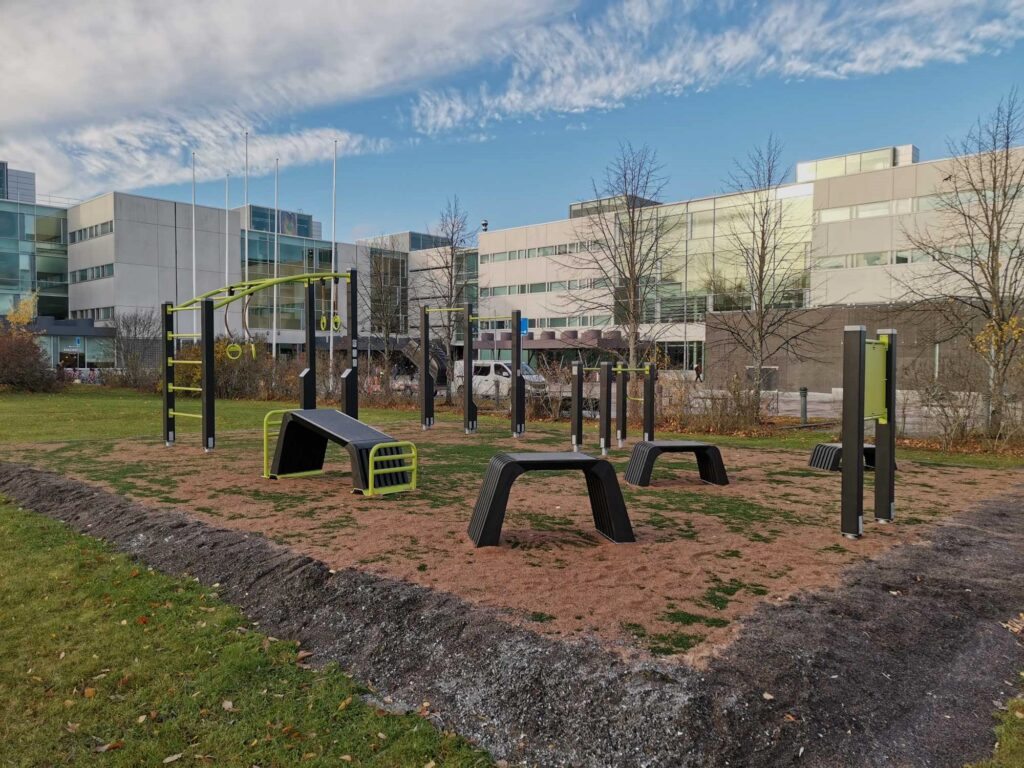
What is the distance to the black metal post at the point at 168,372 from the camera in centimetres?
1240

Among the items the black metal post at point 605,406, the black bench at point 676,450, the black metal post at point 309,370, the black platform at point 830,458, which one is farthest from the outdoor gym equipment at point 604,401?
the black metal post at point 309,370

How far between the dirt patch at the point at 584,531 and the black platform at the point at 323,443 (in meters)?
0.33

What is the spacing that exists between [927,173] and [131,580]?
3755 centimetres

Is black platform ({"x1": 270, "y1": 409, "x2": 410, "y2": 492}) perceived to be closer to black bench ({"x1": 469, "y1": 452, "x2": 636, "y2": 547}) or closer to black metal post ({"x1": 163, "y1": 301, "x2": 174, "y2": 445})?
black bench ({"x1": 469, "y1": 452, "x2": 636, "y2": 547})

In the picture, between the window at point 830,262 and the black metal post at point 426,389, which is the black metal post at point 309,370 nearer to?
the black metal post at point 426,389

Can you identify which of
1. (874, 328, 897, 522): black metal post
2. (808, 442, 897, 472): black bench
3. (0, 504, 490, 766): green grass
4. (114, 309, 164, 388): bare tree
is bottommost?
(0, 504, 490, 766): green grass

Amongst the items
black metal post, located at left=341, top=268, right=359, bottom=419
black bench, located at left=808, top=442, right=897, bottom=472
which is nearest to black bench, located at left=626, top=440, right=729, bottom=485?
black bench, located at left=808, top=442, right=897, bottom=472

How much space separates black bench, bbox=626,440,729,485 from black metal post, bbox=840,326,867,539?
2.57m

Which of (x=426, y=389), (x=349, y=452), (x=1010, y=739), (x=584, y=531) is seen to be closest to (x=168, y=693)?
(x=584, y=531)

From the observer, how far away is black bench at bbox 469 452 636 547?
19.5 ft

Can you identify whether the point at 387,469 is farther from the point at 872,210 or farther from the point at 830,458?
the point at 872,210

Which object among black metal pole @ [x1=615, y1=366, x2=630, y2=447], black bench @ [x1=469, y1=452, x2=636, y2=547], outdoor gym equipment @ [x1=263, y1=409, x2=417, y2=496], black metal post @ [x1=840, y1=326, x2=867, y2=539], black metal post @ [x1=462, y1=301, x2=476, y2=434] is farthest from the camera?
black metal post @ [x1=462, y1=301, x2=476, y2=434]

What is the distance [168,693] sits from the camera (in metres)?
3.81

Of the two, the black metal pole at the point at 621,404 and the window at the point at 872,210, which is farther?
the window at the point at 872,210
